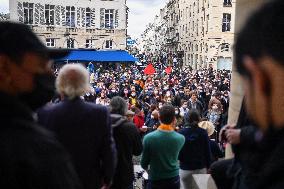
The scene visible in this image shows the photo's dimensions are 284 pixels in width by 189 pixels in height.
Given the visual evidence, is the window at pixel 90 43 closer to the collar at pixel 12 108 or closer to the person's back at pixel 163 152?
the person's back at pixel 163 152

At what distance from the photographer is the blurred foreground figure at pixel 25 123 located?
1180 millimetres

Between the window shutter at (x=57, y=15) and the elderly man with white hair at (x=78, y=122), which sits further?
the window shutter at (x=57, y=15)

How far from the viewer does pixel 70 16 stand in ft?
139

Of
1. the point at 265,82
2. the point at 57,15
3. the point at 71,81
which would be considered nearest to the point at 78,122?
the point at 71,81

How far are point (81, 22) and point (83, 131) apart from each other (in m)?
40.8

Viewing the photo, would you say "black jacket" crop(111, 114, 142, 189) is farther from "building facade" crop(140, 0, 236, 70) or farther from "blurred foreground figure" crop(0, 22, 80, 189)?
"building facade" crop(140, 0, 236, 70)

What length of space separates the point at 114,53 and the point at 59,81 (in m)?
35.9

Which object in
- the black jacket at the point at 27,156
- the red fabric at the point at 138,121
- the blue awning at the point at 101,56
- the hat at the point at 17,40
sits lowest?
the red fabric at the point at 138,121

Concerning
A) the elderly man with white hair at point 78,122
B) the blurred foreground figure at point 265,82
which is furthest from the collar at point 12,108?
the elderly man with white hair at point 78,122

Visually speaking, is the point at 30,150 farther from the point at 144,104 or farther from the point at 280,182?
the point at 144,104

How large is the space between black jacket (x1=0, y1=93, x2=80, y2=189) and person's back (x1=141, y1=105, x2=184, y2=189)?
3.41m

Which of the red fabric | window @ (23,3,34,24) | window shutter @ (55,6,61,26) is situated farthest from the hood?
window shutter @ (55,6,61,26)

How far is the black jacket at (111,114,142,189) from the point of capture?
3.98 metres

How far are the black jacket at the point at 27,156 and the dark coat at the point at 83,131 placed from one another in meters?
1.94
